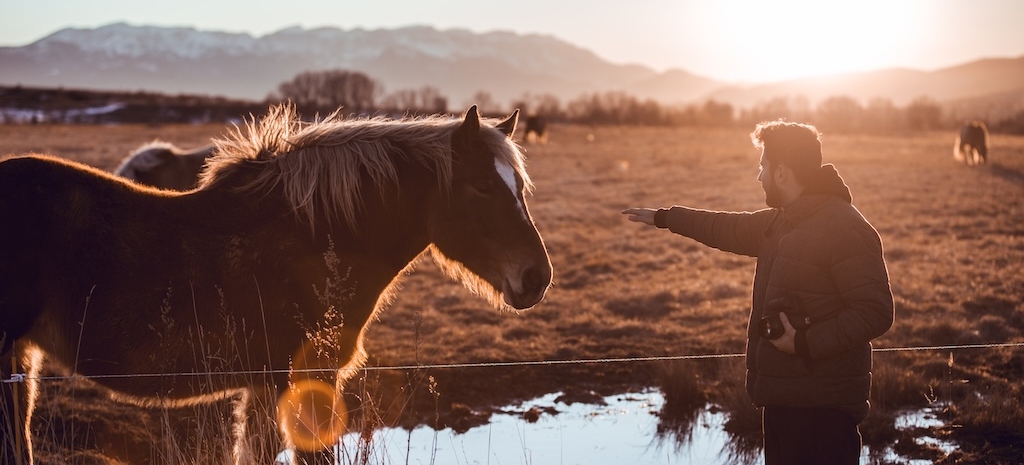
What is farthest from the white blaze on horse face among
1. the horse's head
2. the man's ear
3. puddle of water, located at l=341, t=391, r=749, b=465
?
puddle of water, located at l=341, t=391, r=749, b=465

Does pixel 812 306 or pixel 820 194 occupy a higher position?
pixel 820 194

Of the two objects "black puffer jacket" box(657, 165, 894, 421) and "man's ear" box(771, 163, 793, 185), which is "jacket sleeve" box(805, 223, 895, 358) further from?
"man's ear" box(771, 163, 793, 185)

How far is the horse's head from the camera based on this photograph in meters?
3.82

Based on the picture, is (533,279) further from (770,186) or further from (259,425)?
(259,425)

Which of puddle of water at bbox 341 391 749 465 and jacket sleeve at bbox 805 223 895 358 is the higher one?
jacket sleeve at bbox 805 223 895 358

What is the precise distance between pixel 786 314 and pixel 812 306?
0.41 ft

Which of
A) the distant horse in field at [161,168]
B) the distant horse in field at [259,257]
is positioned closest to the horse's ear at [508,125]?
the distant horse in field at [259,257]

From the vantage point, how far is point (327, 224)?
3852mm

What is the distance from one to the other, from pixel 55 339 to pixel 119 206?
69 cm

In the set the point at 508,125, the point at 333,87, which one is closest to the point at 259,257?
the point at 508,125

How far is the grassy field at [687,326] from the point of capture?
593 centimetres

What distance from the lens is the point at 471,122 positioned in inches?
150

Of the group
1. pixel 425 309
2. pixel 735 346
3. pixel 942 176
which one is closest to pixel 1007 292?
pixel 735 346

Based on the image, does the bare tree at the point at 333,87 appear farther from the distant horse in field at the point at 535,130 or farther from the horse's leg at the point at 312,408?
the horse's leg at the point at 312,408
